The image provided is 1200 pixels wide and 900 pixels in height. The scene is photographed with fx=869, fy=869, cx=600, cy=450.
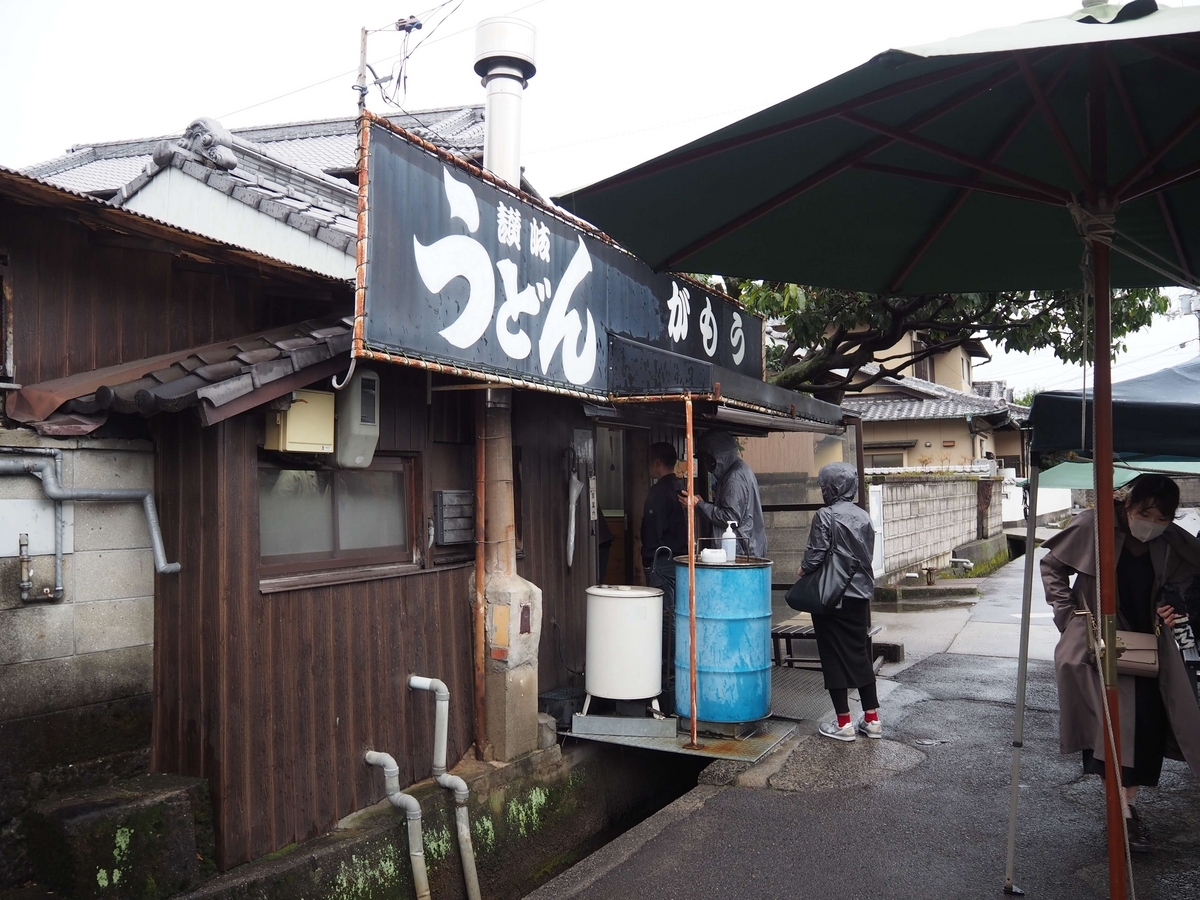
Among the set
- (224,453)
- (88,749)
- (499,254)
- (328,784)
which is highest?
(499,254)

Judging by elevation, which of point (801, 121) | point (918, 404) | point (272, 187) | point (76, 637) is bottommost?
point (76, 637)

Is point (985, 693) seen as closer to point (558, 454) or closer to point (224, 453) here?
point (558, 454)

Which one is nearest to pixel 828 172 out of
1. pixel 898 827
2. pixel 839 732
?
pixel 898 827

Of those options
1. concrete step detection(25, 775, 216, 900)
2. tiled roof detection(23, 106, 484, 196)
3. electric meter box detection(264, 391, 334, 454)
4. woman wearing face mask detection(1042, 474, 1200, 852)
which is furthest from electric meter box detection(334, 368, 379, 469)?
tiled roof detection(23, 106, 484, 196)

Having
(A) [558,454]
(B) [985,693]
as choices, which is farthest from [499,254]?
(B) [985,693]

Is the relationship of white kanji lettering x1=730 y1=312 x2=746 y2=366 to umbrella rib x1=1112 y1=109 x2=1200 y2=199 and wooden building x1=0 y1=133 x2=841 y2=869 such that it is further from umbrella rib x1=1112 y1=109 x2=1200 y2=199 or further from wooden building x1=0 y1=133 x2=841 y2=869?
umbrella rib x1=1112 y1=109 x2=1200 y2=199

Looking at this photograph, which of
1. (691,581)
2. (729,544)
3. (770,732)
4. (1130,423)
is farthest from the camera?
(729,544)

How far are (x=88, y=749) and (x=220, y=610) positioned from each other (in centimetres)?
104

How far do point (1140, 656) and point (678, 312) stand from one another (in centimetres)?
549

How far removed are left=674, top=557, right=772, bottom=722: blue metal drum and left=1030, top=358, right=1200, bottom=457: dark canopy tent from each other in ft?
9.11

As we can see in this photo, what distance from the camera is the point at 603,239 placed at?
7742mm

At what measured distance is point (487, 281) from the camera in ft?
19.1

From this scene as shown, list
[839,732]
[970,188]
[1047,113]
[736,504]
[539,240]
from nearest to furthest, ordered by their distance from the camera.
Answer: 1. [1047,113]
2. [970,188]
3. [539,240]
4. [839,732]
5. [736,504]

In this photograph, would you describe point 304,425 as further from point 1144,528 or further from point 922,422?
point 922,422
